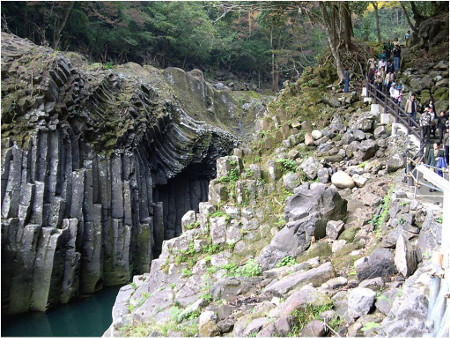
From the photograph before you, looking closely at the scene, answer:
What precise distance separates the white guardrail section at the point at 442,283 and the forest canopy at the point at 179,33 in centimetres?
1980

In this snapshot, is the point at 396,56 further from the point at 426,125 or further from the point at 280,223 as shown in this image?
the point at 280,223

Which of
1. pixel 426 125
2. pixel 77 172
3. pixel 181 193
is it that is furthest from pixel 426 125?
pixel 181 193

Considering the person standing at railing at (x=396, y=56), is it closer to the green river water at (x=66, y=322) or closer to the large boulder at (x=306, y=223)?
the large boulder at (x=306, y=223)

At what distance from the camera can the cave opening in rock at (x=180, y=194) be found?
2426cm

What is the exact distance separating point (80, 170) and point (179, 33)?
17563mm

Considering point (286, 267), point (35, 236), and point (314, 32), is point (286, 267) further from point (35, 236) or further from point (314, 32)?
point (314, 32)

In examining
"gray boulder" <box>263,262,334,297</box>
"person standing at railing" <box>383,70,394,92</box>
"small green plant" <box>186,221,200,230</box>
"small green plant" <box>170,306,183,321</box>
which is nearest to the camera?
"gray boulder" <box>263,262,334,297</box>

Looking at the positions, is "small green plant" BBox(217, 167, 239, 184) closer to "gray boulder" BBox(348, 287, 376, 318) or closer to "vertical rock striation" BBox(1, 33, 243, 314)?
"gray boulder" BBox(348, 287, 376, 318)

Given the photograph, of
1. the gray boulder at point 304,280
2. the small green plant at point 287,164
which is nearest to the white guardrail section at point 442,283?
the gray boulder at point 304,280

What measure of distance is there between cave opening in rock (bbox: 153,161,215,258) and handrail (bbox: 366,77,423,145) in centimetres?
1346

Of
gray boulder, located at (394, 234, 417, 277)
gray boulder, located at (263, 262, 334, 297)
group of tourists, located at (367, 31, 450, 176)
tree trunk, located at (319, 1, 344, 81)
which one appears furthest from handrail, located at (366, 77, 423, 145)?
gray boulder, located at (263, 262, 334, 297)

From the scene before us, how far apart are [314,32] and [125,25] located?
1418 cm

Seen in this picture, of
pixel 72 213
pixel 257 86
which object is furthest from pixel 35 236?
pixel 257 86

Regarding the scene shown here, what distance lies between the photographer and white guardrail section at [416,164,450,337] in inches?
145
